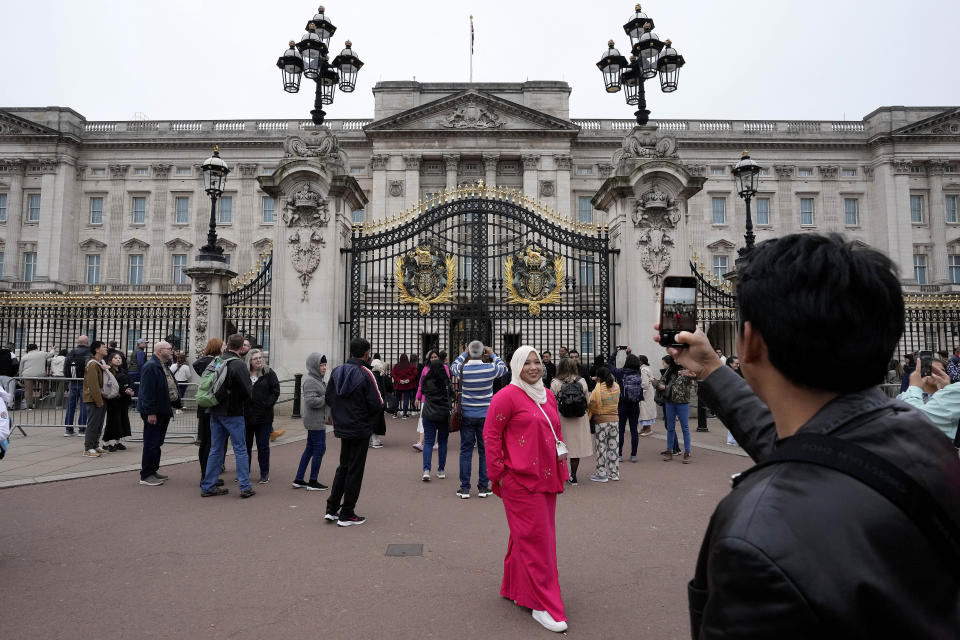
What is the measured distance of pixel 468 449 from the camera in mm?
7441

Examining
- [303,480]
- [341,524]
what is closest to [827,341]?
[341,524]

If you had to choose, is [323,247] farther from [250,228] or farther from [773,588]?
[250,228]

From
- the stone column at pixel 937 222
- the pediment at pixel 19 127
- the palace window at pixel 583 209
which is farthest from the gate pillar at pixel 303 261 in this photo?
the stone column at pixel 937 222

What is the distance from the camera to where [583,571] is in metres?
4.87

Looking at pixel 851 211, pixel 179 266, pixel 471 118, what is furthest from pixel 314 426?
pixel 851 211

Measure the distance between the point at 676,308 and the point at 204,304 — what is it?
47.1 feet

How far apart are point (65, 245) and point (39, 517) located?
47506mm

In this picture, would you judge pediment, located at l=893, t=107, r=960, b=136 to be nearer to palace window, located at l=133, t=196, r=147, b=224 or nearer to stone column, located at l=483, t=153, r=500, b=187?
stone column, located at l=483, t=153, r=500, b=187

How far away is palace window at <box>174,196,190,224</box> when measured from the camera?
45756mm

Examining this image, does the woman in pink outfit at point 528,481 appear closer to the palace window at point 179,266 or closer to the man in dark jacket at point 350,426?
the man in dark jacket at point 350,426

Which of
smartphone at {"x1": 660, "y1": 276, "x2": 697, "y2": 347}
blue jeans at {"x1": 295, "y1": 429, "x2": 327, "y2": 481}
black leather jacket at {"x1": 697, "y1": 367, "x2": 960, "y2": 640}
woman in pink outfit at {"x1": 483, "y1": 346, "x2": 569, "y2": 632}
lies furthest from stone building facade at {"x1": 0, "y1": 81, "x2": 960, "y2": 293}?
black leather jacket at {"x1": 697, "y1": 367, "x2": 960, "y2": 640}

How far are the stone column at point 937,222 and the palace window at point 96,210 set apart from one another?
210ft

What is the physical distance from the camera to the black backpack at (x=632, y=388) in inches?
384

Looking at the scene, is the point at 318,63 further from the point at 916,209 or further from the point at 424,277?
the point at 916,209
